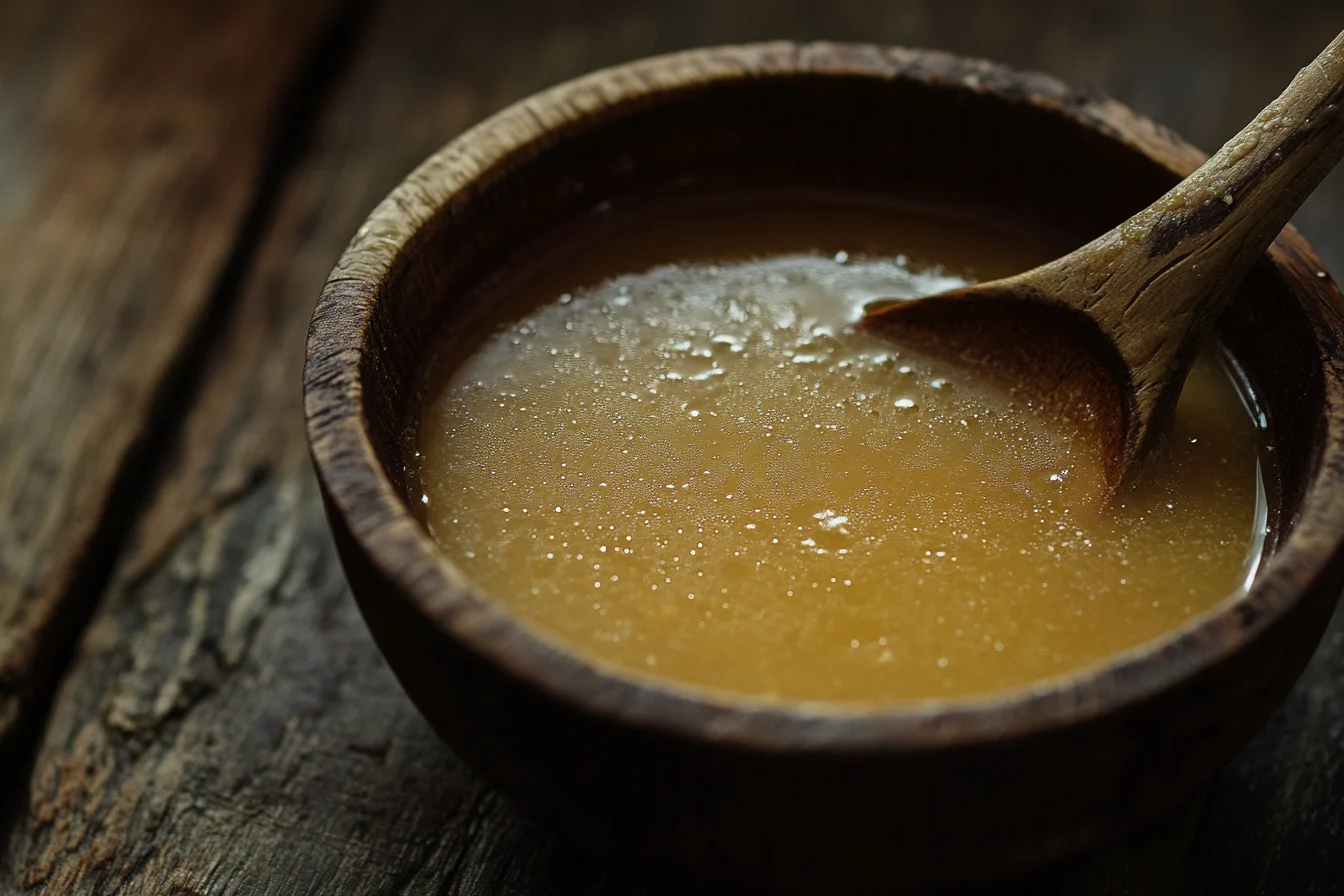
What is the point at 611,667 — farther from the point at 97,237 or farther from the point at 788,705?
the point at 97,237

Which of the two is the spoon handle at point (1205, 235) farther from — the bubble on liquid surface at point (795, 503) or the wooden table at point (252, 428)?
the wooden table at point (252, 428)

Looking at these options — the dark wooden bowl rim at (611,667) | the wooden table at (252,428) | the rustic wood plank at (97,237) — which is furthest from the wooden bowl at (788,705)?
the rustic wood plank at (97,237)

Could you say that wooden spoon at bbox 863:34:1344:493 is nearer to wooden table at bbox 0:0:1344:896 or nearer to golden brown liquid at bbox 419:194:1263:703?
golden brown liquid at bbox 419:194:1263:703

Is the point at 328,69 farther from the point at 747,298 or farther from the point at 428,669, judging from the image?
the point at 428,669

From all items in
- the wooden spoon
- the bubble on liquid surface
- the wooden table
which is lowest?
the wooden table

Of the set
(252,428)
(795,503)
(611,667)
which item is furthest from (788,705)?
(252,428)

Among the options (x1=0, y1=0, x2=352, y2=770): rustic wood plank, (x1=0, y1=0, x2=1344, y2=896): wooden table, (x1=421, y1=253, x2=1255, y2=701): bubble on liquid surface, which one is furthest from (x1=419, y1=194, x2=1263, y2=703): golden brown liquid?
(x1=0, y1=0, x2=352, y2=770): rustic wood plank
